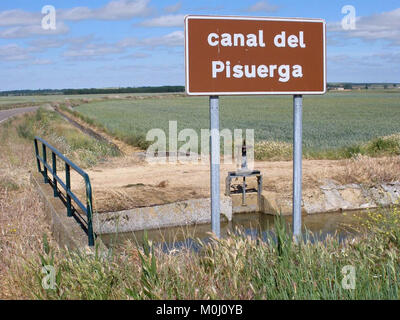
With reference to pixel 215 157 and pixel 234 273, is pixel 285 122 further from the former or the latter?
pixel 234 273

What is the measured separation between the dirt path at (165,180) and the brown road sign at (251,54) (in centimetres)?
598

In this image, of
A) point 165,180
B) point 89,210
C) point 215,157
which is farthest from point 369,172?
point 215,157

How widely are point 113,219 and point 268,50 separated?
5.90m

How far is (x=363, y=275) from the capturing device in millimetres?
3766

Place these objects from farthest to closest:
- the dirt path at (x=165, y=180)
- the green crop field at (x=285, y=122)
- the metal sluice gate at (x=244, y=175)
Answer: the green crop field at (x=285, y=122), the metal sluice gate at (x=244, y=175), the dirt path at (x=165, y=180)

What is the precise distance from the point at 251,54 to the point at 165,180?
8017 millimetres

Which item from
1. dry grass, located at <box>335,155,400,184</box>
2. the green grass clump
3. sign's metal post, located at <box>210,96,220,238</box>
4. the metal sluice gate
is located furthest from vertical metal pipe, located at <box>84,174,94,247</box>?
dry grass, located at <box>335,155,400,184</box>

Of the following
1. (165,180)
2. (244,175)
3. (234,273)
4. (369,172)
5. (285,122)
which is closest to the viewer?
(234,273)

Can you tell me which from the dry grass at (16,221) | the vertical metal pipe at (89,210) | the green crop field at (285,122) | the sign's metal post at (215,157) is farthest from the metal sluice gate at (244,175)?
the green crop field at (285,122)

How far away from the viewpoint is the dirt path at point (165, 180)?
10.7 meters

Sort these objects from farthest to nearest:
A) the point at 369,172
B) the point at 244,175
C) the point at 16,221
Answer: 1. the point at 369,172
2. the point at 244,175
3. the point at 16,221

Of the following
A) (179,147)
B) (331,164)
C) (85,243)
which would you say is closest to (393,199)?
(331,164)

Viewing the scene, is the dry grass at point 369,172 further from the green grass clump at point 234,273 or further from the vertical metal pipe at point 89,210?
the vertical metal pipe at point 89,210

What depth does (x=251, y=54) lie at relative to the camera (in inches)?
179
